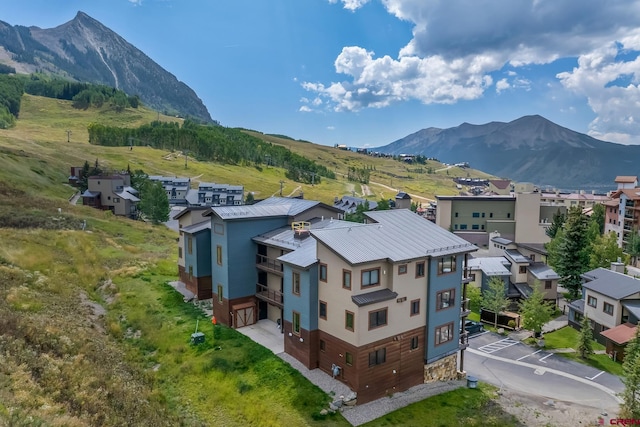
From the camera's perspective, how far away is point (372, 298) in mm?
25922

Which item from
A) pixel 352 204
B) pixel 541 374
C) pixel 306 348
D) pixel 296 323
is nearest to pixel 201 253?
pixel 296 323

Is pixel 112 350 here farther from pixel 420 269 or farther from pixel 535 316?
pixel 535 316

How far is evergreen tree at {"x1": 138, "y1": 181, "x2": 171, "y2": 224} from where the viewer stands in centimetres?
8575

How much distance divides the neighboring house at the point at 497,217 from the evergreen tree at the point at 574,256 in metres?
26.7

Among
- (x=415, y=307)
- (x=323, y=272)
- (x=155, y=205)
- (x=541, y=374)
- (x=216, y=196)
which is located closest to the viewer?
(x=323, y=272)

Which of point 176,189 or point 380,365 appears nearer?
point 380,365

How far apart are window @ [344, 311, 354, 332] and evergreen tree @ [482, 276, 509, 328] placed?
27.0 metres

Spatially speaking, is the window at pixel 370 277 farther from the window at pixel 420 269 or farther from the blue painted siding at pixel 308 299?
the blue painted siding at pixel 308 299

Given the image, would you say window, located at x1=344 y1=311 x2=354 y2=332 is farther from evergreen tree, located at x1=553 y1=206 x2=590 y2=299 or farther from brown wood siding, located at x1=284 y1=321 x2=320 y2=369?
evergreen tree, located at x1=553 y1=206 x2=590 y2=299

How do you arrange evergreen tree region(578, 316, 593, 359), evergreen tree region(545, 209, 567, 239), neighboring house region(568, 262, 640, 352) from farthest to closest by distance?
evergreen tree region(545, 209, 567, 239), neighboring house region(568, 262, 640, 352), evergreen tree region(578, 316, 593, 359)

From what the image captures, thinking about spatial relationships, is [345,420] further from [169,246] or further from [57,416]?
[169,246]

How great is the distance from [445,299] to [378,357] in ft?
25.0

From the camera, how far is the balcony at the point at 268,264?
1390 inches

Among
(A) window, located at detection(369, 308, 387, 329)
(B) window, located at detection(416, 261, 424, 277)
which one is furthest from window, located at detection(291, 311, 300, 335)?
(B) window, located at detection(416, 261, 424, 277)
